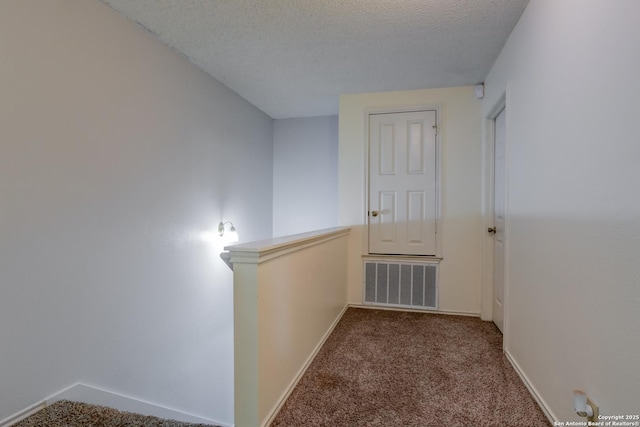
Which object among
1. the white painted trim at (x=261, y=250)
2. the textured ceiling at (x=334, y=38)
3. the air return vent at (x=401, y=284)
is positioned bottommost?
the air return vent at (x=401, y=284)

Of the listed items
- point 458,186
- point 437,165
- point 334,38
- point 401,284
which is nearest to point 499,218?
point 458,186

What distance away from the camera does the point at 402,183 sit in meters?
3.33

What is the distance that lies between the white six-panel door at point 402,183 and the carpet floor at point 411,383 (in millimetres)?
929

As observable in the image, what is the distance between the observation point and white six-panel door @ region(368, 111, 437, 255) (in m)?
3.26

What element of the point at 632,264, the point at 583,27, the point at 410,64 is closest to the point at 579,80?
the point at 583,27

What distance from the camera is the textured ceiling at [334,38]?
194cm

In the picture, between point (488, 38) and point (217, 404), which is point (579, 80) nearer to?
point (488, 38)

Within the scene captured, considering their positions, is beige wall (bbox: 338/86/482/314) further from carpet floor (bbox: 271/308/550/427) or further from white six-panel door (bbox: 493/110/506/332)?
carpet floor (bbox: 271/308/550/427)

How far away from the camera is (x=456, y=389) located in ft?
6.06

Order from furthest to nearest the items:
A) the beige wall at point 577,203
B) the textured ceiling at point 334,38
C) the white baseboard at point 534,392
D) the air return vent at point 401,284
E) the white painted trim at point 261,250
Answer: the air return vent at point 401,284
the textured ceiling at point 334,38
the white baseboard at point 534,392
the white painted trim at point 261,250
the beige wall at point 577,203

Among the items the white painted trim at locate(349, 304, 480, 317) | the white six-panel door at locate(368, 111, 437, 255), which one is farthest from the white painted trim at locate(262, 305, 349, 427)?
the white six-panel door at locate(368, 111, 437, 255)

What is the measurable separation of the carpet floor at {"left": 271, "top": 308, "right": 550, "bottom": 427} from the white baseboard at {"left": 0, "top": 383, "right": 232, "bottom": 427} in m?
1.12

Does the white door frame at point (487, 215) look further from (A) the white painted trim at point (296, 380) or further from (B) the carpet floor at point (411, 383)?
(A) the white painted trim at point (296, 380)

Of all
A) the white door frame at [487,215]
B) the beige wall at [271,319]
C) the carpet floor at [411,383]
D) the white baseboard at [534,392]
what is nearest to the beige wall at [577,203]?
the white baseboard at [534,392]
